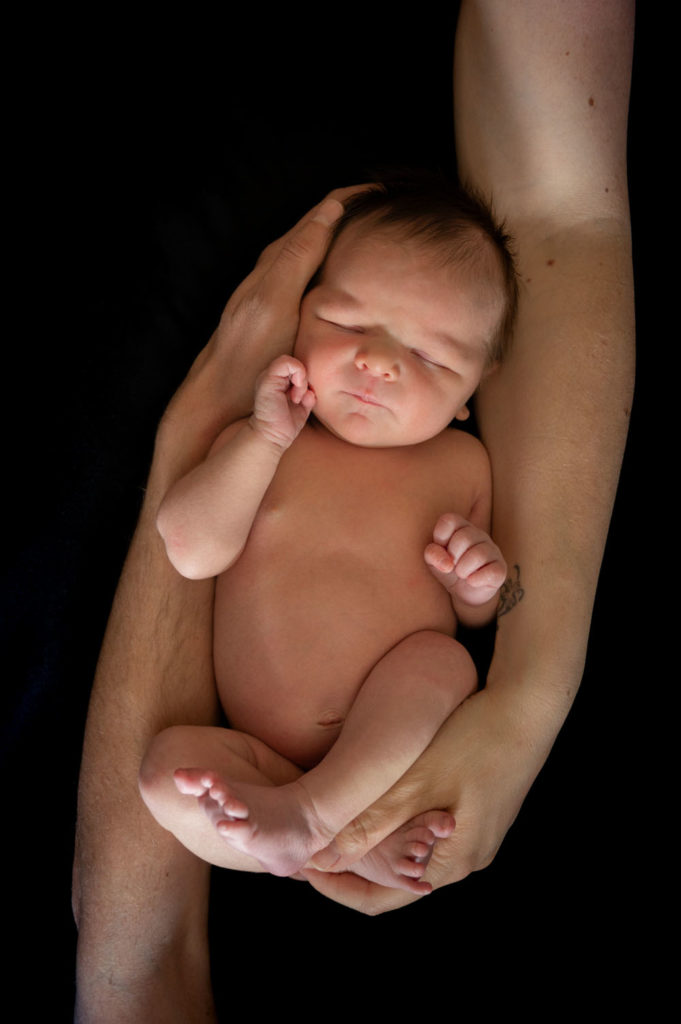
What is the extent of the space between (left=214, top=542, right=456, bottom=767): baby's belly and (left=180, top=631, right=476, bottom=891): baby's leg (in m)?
0.03

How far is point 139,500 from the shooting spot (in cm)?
143

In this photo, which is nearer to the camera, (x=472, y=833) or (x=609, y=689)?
(x=472, y=833)

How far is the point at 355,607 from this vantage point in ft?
4.13

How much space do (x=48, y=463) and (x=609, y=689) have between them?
40.0 inches

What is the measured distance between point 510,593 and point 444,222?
594 millimetres

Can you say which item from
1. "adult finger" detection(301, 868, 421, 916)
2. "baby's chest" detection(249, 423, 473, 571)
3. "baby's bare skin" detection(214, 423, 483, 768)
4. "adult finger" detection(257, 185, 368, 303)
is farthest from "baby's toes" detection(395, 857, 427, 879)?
"adult finger" detection(257, 185, 368, 303)

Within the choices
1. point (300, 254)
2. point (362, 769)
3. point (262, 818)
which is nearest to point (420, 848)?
point (362, 769)

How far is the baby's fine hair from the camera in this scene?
51.5 inches

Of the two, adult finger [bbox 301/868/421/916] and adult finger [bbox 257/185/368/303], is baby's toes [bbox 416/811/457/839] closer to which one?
adult finger [bbox 301/868/421/916]

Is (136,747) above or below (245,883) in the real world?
above

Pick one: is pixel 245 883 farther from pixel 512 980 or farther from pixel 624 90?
pixel 624 90

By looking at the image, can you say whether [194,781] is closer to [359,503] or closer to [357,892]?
[357,892]

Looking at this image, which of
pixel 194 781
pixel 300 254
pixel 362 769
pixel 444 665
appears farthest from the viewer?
pixel 300 254

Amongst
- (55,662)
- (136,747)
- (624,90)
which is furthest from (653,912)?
(624,90)
